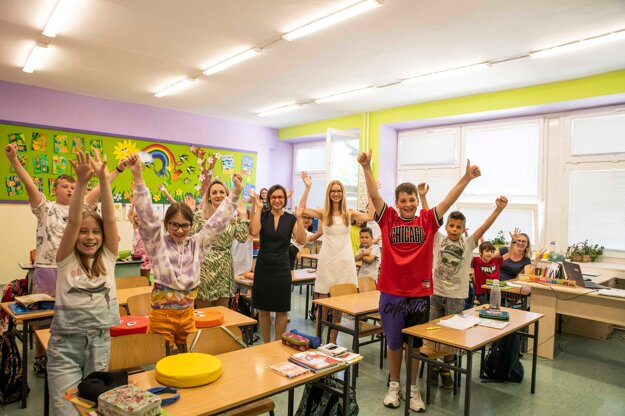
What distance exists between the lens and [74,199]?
197 centimetres

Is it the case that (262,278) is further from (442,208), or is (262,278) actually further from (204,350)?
(442,208)

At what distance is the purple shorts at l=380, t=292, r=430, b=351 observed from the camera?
304 centimetres

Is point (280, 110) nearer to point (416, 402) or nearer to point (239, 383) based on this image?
point (416, 402)

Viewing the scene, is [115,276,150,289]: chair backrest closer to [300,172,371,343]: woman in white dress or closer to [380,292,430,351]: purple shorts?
[300,172,371,343]: woman in white dress

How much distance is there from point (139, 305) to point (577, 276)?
4481 millimetres

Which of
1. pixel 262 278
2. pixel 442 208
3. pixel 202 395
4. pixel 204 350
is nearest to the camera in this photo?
pixel 202 395

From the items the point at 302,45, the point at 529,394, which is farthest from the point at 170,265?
the point at 302,45

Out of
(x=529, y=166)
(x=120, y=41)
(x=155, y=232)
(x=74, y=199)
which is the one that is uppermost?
(x=120, y=41)

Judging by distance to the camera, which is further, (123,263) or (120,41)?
(120,41)

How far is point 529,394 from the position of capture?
140 inches

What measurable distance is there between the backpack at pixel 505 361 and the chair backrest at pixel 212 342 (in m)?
2.56

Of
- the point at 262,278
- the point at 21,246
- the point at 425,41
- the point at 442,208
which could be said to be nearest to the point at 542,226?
the point at 425,41

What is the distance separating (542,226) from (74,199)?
680 cm

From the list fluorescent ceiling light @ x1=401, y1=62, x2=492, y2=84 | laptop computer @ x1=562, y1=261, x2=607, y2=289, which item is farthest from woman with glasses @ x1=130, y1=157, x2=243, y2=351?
fluorescent ceiling light @ x1=401, y1=62, x2=492, y2=84
